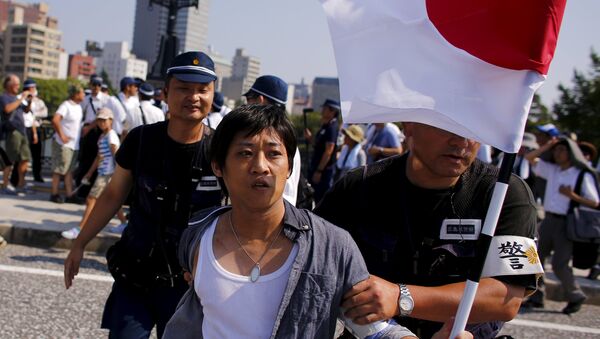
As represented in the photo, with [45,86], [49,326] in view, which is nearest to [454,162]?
[49,326]

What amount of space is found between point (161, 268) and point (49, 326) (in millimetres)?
2308

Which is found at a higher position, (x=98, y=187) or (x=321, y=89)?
(x=321, y=89)

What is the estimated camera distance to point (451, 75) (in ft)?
7.28

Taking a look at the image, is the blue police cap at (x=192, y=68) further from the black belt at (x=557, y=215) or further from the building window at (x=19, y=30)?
the building window at (x=19, y=30)

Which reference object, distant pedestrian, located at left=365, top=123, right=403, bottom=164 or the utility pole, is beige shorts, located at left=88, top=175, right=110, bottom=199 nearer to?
distant pedestrian, located at left=365, top=123, right=403, bottom=164

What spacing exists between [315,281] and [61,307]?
14.0ft

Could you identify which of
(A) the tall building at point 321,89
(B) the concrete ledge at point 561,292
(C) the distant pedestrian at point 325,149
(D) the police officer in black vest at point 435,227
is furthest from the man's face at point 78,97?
(A) the tall building at point 321,89

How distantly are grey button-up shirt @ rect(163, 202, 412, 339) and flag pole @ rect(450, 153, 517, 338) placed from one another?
16 cm

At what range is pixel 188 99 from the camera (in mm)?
3600

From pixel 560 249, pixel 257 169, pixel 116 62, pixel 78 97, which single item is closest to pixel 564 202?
pixel 560 249

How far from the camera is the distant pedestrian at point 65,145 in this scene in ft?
33.9

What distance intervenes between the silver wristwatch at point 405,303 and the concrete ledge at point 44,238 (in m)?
6.22

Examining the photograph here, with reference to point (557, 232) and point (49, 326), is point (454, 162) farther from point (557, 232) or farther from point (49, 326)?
point (557, 232)

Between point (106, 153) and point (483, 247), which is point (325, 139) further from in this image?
point (483, 247)
